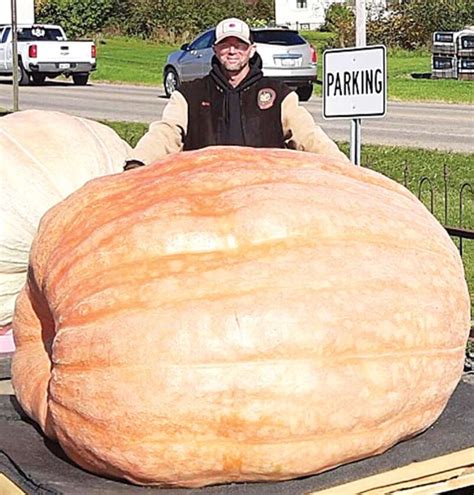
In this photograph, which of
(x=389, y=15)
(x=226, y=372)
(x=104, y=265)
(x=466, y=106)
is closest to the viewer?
(x=226, y=372)

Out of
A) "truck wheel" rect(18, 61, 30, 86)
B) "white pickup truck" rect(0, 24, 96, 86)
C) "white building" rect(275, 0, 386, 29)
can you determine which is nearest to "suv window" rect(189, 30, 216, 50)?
"white pickup truck" rect(0, 24, 96, 86)

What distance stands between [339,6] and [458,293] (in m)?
46.0

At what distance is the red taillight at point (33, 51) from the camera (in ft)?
87.9

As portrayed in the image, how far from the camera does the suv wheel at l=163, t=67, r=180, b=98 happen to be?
22.9 m

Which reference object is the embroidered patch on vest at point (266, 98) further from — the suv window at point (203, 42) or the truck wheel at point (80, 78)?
the truck wheel at point (80, 78)

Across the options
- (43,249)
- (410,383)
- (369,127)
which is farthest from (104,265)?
(369,127)

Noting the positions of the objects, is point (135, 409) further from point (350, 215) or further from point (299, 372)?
point (350, 215)

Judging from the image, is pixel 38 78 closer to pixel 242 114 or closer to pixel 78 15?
pixel 78 15

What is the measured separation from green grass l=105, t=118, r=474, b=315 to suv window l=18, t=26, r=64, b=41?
15052 mm

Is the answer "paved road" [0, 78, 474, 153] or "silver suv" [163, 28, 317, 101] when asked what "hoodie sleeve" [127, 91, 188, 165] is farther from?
"silver suv" [163, 28, 317, 101]

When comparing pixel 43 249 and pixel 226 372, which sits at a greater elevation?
pixel 43 249

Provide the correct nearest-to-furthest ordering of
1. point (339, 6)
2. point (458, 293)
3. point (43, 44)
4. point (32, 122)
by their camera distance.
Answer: point (458, 293) → point (32, 122) → point (43, 44) → point (339, 6)

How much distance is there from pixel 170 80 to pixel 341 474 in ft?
67.0

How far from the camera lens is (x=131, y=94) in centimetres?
2367
